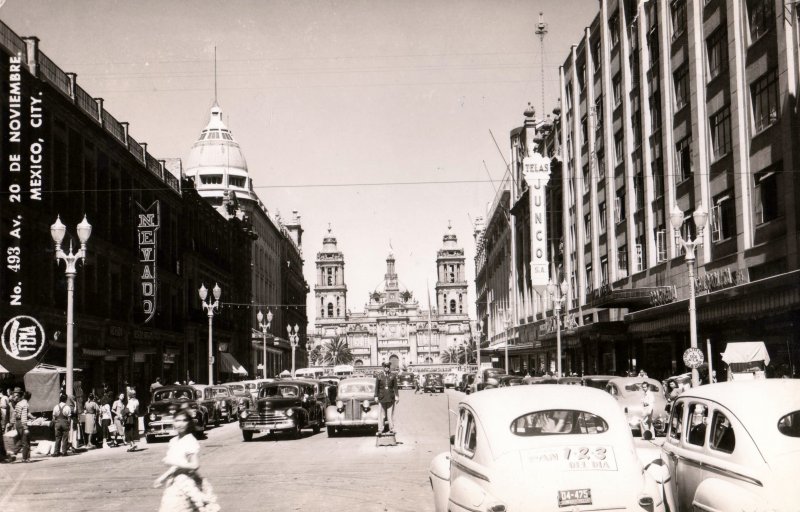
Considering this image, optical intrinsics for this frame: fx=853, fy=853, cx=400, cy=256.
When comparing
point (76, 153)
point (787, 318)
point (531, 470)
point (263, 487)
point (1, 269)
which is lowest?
point (263, 487)

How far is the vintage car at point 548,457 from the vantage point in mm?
7688

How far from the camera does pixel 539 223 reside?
2281 inches

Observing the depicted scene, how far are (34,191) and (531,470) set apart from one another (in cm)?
2478

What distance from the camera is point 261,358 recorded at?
80.8 metres

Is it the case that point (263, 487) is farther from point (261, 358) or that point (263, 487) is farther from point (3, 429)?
point (261, 358)

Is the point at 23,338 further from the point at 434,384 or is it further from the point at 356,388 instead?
the point at 434,384

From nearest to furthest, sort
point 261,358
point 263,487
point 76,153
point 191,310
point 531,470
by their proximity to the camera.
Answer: point 531,470
point 263,487
point 76,153
point 191,310
point 261,358

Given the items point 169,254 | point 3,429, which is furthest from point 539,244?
point 3,429

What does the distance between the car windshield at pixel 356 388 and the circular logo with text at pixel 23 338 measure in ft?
32.4

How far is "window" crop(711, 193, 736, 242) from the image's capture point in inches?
1124

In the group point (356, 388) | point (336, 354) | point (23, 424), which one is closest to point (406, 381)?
point (336, 354)

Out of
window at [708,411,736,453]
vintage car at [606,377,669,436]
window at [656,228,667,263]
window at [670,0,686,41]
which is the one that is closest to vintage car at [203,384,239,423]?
vintage car at [606,377,669,436]

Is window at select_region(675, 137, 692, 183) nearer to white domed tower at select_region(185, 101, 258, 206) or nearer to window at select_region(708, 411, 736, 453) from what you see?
window at select_region(708, 411, 736, 453)

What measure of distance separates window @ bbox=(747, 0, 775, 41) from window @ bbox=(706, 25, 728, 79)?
211cm
